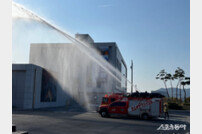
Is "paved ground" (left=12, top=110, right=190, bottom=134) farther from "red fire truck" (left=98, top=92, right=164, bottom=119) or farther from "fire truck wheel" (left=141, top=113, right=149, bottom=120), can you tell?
"red fire truck" (left=98, top=92, right=164, bottom=119)

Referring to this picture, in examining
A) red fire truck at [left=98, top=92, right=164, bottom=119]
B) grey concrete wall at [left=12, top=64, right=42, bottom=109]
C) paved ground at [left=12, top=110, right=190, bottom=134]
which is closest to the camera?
paved ground at [left=12, top=110, right=190, bottom=134]

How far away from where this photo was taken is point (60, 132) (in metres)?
12.0

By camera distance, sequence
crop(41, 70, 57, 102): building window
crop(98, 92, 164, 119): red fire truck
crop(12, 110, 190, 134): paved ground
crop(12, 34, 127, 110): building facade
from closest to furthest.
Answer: crop(12, 110, 190, 134): paved ground, crop(98, 92, 164, 119): red fire truck, crop(12, 34, 127, 110): building facade, crop(41, 70, 57, 102): building window

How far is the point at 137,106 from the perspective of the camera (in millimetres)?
20656

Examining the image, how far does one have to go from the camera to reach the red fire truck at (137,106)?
20.2m

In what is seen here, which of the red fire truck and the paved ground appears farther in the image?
the red fire truck

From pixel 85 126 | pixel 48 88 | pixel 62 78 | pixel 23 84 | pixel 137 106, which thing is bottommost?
pixel 85 126

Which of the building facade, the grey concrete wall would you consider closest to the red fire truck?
the grey concrete wall

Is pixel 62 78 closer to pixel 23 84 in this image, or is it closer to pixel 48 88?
pixel 48 88

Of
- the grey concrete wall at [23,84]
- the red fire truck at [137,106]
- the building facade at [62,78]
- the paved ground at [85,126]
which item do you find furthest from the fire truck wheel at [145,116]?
the grey concrete wall at [23,84]

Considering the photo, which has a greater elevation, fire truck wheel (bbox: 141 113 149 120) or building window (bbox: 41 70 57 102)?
building window (bbox: 41 70 57 102)

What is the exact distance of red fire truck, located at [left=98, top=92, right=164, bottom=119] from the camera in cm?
2025

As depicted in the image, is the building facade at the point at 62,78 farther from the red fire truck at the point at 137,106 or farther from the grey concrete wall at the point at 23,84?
the red fire truck at the point at 137,106

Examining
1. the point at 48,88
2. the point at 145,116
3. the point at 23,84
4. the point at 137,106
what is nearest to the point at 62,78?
the point at 48,88
